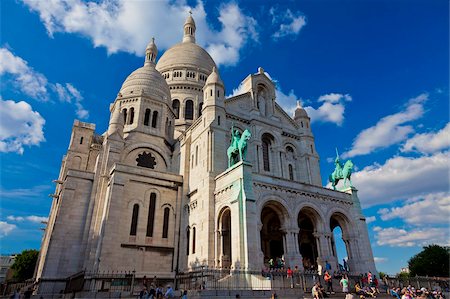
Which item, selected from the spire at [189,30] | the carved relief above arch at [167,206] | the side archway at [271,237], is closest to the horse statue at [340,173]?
the side archway at [271,237]

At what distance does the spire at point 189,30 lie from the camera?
58253 mm

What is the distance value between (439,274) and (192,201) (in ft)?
187

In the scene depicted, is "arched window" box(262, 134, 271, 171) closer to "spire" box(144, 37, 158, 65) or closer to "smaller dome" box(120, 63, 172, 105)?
"smaller dome" box(120, 63, 172, 105)

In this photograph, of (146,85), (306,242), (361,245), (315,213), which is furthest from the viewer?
(146,85)

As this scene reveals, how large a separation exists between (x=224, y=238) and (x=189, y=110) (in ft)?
85.2

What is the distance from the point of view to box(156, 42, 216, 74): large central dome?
49.7m

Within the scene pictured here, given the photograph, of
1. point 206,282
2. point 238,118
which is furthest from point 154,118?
point 206,282

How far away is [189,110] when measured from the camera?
4584 cm

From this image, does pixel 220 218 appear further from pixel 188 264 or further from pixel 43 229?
pixel 43 229

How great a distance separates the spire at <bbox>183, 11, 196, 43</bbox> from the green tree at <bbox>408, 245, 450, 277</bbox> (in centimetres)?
6230

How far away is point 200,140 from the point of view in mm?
29328

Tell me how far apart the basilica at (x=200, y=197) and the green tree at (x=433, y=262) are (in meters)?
43.7

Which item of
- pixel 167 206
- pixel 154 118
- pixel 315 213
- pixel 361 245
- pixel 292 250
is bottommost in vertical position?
pixel 292 250

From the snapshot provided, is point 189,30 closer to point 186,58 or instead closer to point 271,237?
point 186,58
